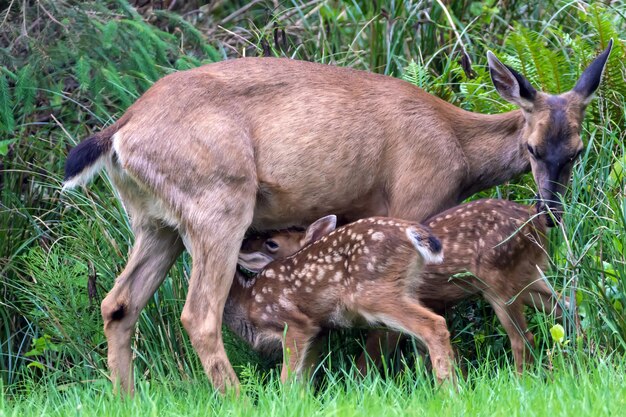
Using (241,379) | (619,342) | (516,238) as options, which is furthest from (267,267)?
(619,342)

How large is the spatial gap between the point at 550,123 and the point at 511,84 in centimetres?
34

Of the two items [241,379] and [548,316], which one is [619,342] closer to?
[548,316]

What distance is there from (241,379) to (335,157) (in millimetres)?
1375

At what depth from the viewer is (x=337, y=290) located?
236 inches


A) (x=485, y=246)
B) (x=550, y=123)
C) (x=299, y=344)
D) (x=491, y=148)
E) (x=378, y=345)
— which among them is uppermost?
(x=550, y=123)

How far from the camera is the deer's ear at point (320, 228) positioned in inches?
249

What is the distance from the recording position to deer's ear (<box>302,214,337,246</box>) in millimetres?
6324

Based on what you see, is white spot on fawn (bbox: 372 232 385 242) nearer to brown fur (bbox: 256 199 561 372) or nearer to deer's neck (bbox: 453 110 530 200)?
brown fur (bbox: 256 199 561 372)

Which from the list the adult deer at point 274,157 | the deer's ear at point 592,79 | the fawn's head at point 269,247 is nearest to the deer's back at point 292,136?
the adult deer at point 274,157

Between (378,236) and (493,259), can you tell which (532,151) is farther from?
(378,236)

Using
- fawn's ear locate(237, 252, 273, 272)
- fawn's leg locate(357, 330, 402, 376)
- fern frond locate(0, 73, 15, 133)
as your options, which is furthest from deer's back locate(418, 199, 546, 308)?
fern frond locate(0, 73, 15, 133)

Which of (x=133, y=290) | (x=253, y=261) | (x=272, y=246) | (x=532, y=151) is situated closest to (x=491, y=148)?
(x=532, y=151)

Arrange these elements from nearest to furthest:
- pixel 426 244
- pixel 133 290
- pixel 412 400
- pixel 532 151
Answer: pixel 412 400 → pixel 426 244 → pixel 532 151 → pixel 133 290

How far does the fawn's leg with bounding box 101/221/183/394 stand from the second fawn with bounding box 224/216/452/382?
0.46 meters
